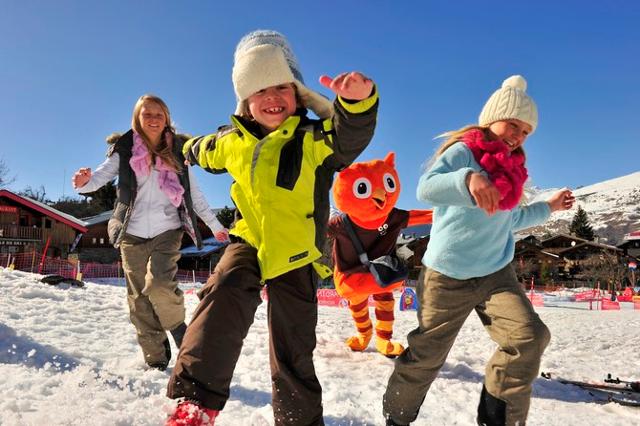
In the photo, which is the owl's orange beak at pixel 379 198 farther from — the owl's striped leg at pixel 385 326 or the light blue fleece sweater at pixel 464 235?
the light blue fleece sweater at pixel 464 235

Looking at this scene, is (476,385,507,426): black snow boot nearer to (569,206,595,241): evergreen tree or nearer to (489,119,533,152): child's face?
(489,119,533,152): child's face

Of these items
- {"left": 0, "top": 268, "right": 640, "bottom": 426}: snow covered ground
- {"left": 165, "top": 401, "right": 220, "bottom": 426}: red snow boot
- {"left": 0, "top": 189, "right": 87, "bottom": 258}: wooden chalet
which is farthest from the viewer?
{"left": 0, "top": 189, "right": 87, "bottom": 258}: wooden chalet

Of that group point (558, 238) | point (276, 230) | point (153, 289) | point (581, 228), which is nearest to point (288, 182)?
point (276, 230)

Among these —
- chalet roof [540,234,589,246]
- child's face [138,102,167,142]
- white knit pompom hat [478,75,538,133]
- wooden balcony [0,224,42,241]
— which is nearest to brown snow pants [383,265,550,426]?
white knit pompom hat [478,75,538,133]

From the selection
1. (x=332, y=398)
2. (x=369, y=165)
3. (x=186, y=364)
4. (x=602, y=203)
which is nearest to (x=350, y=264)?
(x=369, y=165)

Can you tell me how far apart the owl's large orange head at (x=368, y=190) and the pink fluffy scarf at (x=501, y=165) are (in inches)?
92.8

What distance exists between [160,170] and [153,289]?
105cm


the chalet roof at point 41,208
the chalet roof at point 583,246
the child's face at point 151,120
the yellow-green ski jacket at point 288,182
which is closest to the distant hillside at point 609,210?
the chalet roof at point 583,246

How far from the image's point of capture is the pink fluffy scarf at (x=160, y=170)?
13.0 feet

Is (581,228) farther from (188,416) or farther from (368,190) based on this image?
(188,416)

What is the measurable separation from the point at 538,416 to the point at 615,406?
71 cm

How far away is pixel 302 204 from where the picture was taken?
2.31m

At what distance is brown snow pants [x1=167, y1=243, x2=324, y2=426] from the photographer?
1896mm

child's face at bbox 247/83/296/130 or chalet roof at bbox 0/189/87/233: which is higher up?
chalet roof at bbox 0/189/87/233
